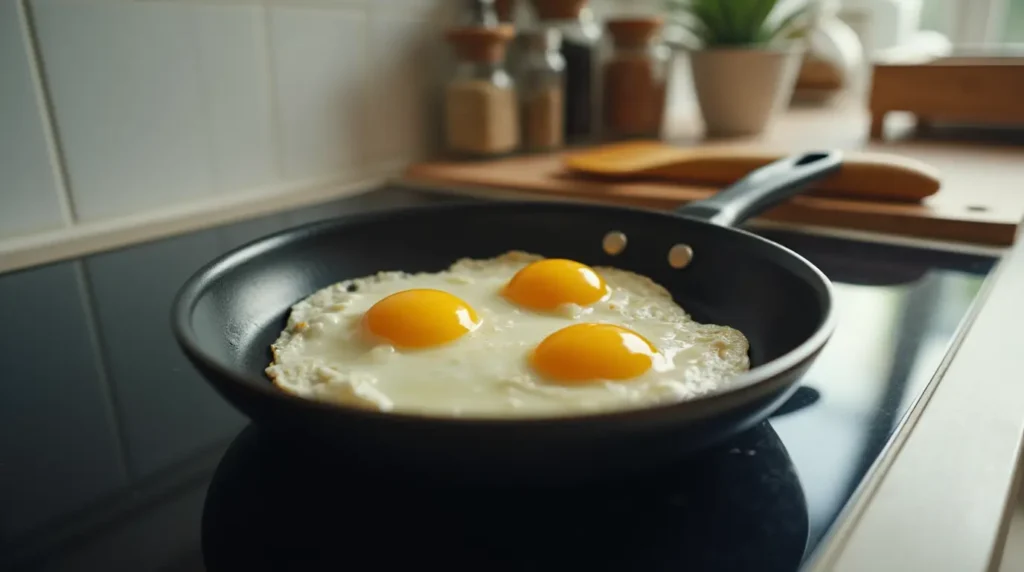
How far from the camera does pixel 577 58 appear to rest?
1544 millimetres

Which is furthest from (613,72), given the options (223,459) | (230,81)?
(223,459)

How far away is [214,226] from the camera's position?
105cm

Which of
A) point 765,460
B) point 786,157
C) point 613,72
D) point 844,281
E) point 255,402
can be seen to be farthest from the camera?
point 613,72

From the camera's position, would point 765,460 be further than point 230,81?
No

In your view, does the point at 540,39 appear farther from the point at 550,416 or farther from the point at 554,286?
the point at 550,416

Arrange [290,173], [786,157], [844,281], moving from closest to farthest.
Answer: [844,281], [786,157], [290,173]

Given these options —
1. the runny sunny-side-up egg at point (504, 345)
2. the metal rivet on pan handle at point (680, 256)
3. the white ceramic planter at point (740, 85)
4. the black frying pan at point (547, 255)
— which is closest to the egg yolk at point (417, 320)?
the runny sunny-side-up egg at point (504, 345)

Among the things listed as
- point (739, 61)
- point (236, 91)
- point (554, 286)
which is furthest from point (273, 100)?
point (739, 61)

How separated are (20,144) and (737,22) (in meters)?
1.26

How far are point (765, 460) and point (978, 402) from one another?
7.1 inches

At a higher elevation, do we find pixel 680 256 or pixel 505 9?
pixel 505 9

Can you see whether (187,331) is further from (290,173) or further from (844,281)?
(290,173)

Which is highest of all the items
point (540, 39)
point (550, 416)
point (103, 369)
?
point (540, 39)

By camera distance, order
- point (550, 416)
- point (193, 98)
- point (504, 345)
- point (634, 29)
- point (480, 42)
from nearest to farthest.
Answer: point (550, 416)
point (504, 345)
point (193, 98)
point (480, 42)
point (634, 29)
